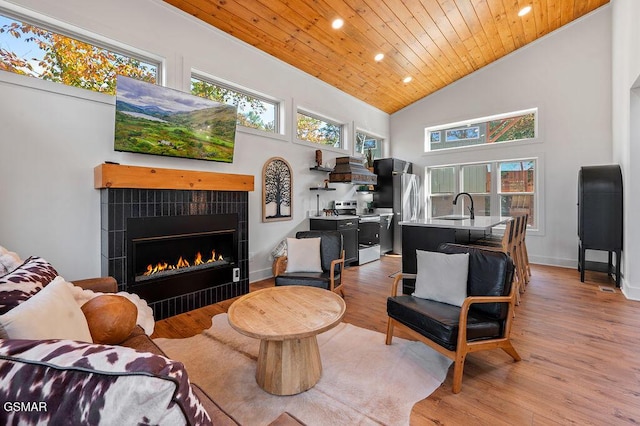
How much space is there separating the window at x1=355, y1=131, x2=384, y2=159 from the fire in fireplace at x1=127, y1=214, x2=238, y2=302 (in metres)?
4.04

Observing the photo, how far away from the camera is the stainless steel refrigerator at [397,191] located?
6637mm

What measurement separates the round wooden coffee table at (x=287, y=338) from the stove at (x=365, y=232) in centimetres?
369

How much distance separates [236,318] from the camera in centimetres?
201

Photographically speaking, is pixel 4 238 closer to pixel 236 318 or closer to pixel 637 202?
pixel 236 318

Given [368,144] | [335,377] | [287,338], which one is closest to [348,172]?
[368,144]

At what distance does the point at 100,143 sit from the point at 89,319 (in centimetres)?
220

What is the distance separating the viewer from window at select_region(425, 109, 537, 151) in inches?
231

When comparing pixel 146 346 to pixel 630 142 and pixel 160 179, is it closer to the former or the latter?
pixel 160 179

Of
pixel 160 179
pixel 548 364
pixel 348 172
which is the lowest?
pixel 548 364

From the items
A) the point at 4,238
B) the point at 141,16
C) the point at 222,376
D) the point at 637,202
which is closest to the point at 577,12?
the point at 637,202

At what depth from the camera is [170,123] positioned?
3.33 metres

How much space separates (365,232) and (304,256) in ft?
8.77

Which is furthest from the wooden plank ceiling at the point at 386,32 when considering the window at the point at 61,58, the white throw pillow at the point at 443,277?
the white throw pillow at the point at 443,277

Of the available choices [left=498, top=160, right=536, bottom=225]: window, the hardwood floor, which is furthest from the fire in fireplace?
[left=498, top=160, right=536, bottom=225]: window
